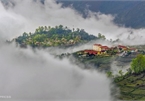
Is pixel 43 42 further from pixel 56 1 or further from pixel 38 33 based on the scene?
pixel 56 1

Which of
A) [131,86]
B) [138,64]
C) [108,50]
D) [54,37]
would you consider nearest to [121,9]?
[108,50]

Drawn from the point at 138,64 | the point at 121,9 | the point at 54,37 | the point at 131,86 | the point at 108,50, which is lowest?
the point at 131,86

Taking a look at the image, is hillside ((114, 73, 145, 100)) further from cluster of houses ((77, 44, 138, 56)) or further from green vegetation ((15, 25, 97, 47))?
green vegetation ((15, 25, 97, 47))

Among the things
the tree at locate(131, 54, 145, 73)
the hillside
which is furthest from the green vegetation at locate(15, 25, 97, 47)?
the hillside

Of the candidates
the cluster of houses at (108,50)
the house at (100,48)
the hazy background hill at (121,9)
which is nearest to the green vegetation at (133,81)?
the cluster of houses at (108,50)

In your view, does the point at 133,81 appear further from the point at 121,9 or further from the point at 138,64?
the point at 121,9

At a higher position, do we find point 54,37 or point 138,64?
point 54,37

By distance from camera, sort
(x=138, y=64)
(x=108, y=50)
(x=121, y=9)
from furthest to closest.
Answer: (x=121, y=9) → (x=108, y=50) → (x=138, y=64)

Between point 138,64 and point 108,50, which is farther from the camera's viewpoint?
point 108,50
